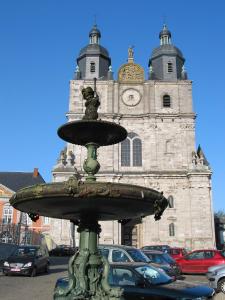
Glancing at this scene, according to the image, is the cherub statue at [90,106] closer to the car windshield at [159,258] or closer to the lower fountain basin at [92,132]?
Answer: the lower fountain basin at [92,132]

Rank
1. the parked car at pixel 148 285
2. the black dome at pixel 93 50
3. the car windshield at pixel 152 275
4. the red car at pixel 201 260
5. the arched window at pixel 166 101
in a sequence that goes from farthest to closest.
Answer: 1. the black dome at pixel 93 50
2. the arched window at pixel 166 101
3. the red car at pixel 201 260
4. the car windshield at pixel 152 275
5. the parked car at pixel 148 285

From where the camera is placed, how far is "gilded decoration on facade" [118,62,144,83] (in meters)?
41.1

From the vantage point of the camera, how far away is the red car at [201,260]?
1905 centimetres

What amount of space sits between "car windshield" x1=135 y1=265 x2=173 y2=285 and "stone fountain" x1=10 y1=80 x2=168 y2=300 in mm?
1956

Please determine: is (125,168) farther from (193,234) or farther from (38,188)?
(38,188)

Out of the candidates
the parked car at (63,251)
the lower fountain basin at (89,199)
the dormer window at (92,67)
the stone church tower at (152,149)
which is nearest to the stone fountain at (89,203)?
the lower fountain basin at (89,199)

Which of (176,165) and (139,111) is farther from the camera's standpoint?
(139,111)

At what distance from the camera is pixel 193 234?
34531 mm

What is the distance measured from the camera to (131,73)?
41.5 meters

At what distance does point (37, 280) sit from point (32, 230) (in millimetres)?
33243

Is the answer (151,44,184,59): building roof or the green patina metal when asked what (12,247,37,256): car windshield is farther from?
(151,44,184,59): building roof

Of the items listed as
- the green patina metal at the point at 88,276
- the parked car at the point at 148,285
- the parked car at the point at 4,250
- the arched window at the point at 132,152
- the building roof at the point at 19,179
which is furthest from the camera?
the building roof at the point at 19,179

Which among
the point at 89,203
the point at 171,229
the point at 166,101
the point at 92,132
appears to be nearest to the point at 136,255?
the point at 92,132

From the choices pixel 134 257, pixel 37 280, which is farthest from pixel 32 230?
pixel 134 257
